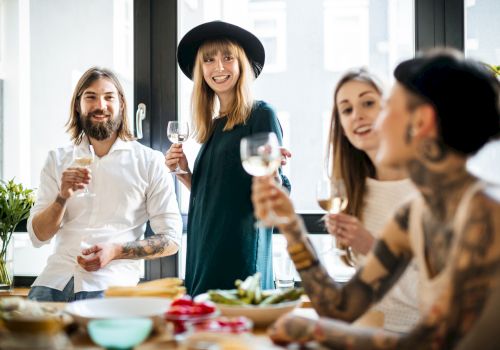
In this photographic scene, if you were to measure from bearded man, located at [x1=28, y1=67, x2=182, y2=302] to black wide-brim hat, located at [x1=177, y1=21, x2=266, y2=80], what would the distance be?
0.47 m

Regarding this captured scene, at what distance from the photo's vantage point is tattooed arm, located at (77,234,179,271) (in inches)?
108

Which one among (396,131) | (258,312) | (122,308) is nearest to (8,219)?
(122,308)

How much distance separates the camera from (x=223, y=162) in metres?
2.87

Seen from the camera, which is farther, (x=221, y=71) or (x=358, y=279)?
(x=221, y=71)

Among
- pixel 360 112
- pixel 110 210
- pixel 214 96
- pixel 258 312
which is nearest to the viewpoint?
pixel 258 312

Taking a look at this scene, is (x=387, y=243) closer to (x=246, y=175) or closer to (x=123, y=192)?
(x=246, y=175)

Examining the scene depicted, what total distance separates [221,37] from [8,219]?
1.60 metres

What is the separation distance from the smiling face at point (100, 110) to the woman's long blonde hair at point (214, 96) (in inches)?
18.0

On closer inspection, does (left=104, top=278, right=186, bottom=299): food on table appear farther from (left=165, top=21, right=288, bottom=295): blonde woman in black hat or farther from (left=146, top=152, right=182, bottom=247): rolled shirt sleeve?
(left=146, top=152, right=182, bottom=247): rolled shirt sleeve

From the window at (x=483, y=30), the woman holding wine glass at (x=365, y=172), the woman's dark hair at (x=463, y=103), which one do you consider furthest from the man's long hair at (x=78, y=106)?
the woman's dark hair at (x=463, y=103)

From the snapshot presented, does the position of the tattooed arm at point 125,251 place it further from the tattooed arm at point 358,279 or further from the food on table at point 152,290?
the tattooed arm at point 358,279

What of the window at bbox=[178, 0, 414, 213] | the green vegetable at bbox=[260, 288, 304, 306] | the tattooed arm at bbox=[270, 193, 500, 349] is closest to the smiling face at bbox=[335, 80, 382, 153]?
the green vegetable at bbox=[260, 288, 304, 306]

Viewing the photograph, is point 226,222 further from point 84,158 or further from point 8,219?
point 8,219

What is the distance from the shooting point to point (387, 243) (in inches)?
59.4
